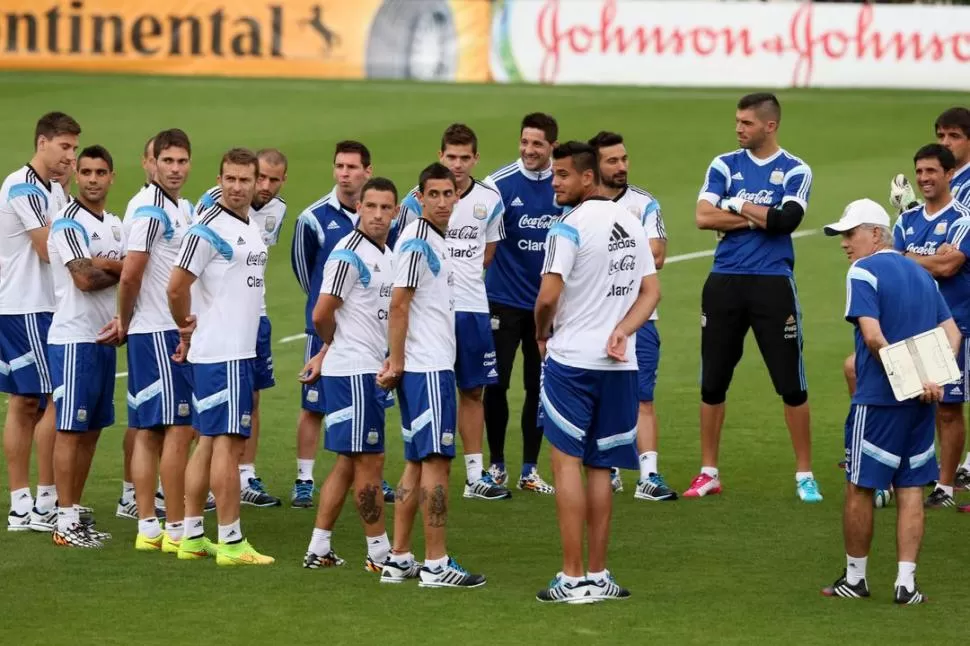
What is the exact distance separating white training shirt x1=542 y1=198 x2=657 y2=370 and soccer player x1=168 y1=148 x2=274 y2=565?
5.92 feet

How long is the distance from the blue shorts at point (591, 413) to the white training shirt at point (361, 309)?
1038 millimetres

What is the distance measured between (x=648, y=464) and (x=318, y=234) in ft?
8.85

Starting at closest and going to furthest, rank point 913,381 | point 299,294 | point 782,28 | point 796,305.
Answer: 1. point 913,381
2. point 796,305
3. point 299,294
4. point 782,28

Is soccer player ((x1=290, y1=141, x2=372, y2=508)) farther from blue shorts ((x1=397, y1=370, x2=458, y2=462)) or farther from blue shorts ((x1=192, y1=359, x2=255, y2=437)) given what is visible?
blue shorts ((x1=397, y1=370, x2=458, y2=462))

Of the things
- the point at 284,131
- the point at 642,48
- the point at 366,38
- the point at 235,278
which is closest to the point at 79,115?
the point at 284,131

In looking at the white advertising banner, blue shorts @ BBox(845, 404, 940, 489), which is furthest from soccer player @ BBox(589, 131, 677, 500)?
the white advertising banner

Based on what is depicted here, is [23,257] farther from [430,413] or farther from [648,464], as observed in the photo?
[648,464]

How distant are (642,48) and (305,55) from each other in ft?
20.8

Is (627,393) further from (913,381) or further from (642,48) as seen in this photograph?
(642,48)

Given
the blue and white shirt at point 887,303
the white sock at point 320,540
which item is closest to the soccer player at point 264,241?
the white sock at point 320,540

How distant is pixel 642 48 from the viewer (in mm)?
31531

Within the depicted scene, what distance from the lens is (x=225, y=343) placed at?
30.5 feet

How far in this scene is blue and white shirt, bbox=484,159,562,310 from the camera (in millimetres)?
11586

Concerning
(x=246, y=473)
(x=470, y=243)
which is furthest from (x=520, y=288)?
(x=246, y=473)
